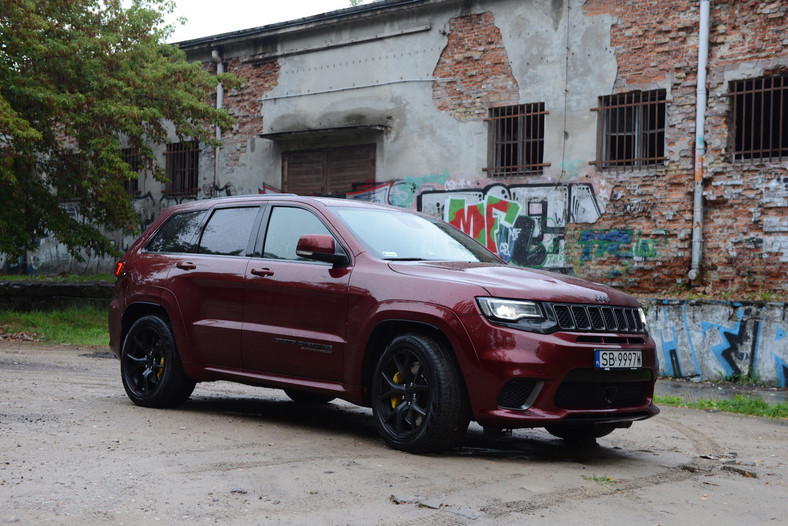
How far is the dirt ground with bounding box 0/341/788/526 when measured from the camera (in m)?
4.29

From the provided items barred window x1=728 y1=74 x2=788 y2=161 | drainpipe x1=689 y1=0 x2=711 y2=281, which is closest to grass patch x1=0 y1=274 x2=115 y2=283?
drainpipe x1=689 y1=0 x2=711 y2=281

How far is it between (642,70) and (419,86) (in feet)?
15.6

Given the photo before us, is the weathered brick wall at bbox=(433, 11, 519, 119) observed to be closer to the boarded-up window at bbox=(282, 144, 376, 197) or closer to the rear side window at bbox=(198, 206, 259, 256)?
the boarded-up window at bbox=(282, 144, 376, 197)

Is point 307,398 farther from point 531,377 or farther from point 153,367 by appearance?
point 531,377

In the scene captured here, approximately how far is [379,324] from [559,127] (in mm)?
11051

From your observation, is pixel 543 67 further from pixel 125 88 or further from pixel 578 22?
pixel 125 88

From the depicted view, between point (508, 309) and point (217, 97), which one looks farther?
point (217, 97)

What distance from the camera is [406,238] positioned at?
6.73 metres

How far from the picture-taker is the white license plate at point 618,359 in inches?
223

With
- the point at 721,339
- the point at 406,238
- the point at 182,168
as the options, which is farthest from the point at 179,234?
the point at 182,168

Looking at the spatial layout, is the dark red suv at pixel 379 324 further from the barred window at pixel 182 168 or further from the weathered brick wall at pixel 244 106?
the barred window at pixel 182 168

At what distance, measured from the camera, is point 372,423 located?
7.25 metres

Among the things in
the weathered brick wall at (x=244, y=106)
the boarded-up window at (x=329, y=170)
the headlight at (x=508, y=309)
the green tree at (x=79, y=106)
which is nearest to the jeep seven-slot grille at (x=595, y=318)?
the headlight at (x=508, y=309)

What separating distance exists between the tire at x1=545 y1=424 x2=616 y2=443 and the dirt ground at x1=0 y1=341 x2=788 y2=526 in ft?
0.29
